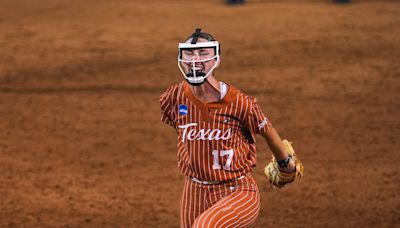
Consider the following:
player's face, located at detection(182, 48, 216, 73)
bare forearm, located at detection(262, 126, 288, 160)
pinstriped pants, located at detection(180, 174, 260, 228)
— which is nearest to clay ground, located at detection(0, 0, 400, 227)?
pinstriped pants, located at detection(180, 174, 260, 228)

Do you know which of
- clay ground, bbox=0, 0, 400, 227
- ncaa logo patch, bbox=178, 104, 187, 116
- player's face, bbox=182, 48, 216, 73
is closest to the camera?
player's face, bbox=182, 48, 216, 73

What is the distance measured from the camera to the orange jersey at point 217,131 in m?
6.41

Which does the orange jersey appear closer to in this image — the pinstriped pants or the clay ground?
the pinstriped pants

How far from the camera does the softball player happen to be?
632 cm

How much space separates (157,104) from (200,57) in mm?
6862

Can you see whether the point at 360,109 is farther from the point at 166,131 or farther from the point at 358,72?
the point at 166,131

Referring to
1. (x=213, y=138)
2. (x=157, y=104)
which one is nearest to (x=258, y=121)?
(x=213, y=138)

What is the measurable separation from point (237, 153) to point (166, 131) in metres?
5.78

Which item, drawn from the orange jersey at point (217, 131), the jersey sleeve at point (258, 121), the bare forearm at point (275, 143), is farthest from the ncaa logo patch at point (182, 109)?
the bare forearm at point (275, 143)

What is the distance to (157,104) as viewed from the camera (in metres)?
13.1

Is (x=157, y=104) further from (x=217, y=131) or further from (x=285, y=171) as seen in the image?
(x=217, y=131)

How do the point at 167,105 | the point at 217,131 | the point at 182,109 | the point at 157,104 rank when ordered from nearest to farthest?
the point at 217,131 → the point at 182,109 → the point at 167,105 → the point at 157,104

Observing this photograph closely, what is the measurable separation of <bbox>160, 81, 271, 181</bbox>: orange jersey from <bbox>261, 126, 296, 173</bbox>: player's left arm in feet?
0.20

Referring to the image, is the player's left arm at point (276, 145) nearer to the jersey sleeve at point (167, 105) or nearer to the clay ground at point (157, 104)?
the jersey sleeve at point (167, 105)
